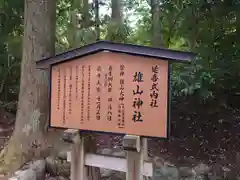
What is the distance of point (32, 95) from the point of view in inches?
174

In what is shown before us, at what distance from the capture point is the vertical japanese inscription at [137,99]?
2.64 m

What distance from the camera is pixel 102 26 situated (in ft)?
22.3

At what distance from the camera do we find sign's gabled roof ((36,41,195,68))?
2.49m

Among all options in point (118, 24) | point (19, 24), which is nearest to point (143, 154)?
point (118, 24)

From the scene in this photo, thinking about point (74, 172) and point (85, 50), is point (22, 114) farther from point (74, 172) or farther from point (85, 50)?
point (85, 50)

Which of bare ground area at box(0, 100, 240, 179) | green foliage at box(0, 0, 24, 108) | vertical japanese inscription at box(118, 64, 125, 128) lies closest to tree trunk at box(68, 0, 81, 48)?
green foliage at box(0, 0, 24, 108)

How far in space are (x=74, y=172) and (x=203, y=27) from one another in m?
2.94

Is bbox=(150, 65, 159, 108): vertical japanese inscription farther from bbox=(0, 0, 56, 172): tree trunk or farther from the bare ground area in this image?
the bare ground area

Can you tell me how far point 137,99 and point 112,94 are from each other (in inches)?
9.8

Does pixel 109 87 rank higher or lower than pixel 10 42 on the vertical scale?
lower

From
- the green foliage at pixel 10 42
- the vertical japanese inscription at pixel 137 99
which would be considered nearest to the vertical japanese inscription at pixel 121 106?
the vertical japanese inscription at pixel 137 99

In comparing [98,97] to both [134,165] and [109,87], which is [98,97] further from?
[134,165]

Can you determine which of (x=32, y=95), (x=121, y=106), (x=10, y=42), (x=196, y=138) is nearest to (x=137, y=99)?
(x=121, y=106)

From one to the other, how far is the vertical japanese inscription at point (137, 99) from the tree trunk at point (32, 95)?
2.17m
